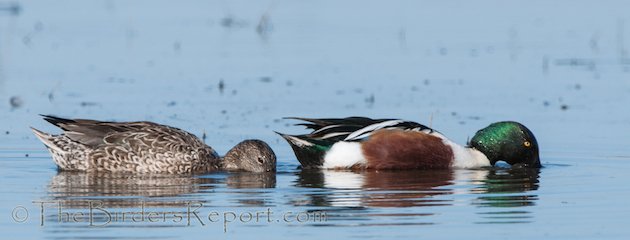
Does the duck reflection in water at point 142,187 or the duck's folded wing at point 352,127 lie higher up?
the duck's folded wing at point 352,127

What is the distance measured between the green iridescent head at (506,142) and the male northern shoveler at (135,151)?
1627mm

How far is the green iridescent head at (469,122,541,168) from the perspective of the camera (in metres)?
11.9

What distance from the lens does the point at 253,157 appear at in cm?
1142

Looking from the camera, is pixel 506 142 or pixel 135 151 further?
pixel 506 142

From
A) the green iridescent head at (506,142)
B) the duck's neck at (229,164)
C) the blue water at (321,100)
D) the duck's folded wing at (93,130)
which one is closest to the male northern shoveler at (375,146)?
the blue water at (321,100)

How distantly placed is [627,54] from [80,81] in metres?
6.05

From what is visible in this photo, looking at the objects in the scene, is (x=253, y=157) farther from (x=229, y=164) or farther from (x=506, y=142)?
(x=506, y=142)

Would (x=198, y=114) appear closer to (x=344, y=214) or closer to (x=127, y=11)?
(x=344, y=214)

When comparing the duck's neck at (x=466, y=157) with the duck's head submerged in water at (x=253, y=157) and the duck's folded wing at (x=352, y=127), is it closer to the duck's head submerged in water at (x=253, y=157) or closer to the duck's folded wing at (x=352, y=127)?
the duck's folded wing at (x=352, y=127)

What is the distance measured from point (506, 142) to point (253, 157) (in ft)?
6.34

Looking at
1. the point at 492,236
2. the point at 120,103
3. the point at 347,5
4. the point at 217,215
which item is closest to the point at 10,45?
the point at 120,103

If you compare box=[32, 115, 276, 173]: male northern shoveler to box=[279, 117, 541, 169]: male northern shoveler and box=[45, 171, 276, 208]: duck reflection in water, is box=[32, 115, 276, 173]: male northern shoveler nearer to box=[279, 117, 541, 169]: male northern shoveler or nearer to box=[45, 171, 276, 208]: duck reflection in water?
box=[45, 171, 276, 208]: duck reflection in water

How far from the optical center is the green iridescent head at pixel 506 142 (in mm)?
11867

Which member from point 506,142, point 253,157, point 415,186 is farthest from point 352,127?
point 506,142
